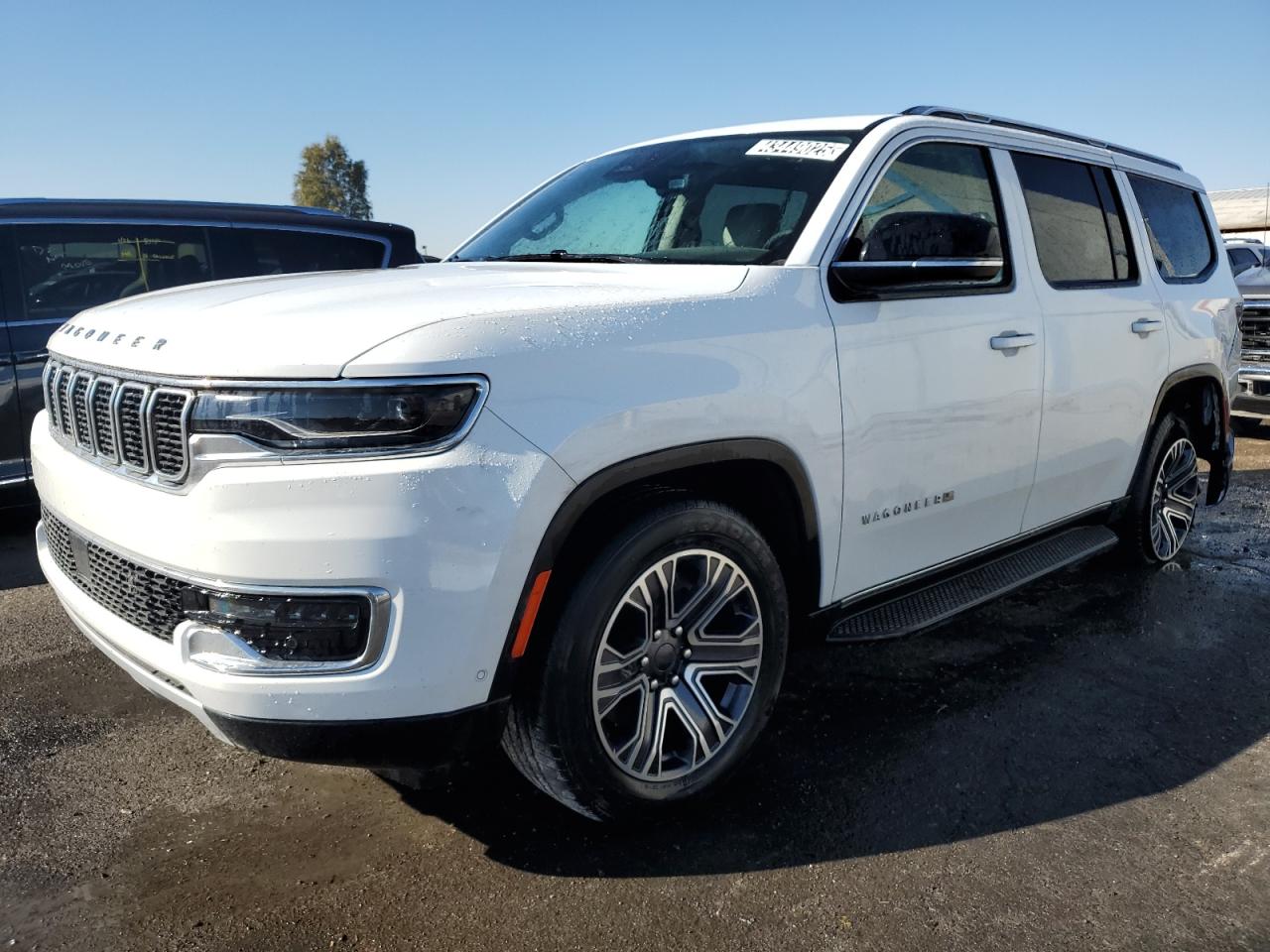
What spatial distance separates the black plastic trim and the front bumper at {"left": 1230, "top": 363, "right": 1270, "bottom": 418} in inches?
349

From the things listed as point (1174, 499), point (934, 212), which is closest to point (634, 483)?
point (934, 212)

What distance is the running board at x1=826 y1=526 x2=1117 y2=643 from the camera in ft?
10.2

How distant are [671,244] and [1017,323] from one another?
1279mm

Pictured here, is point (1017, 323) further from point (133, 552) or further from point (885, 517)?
point (133, 552)

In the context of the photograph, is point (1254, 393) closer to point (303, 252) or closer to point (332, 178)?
point (303, 252)

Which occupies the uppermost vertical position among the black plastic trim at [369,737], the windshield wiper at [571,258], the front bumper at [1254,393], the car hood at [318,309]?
the windshield wiper at [571,258]

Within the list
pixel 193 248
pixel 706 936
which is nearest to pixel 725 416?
pixel 706 936

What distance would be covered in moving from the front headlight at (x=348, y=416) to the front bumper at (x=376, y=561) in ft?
0.16

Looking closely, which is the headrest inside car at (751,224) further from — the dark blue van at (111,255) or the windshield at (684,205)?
the dark blue van at (111,255)

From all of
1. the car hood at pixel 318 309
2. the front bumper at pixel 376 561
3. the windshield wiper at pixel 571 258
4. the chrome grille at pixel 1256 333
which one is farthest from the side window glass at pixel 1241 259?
the front bumper at pixel 376 561

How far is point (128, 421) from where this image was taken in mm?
2312

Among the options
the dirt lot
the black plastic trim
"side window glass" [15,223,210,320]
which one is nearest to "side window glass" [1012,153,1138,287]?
the dirt lot

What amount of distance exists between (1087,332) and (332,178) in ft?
202

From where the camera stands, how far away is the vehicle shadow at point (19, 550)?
4898 millimetres
